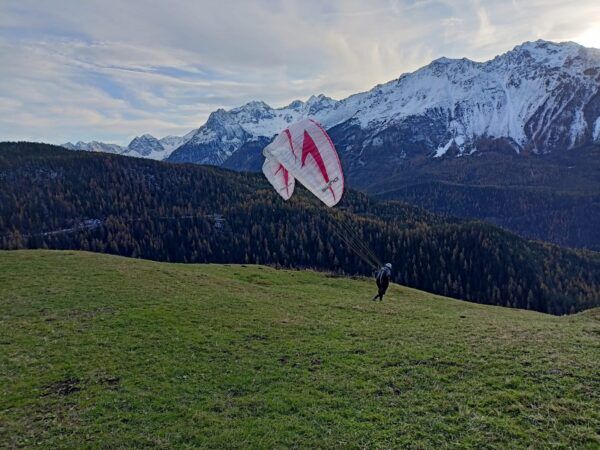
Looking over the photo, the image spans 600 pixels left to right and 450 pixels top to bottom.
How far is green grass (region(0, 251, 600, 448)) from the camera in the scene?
1592cm

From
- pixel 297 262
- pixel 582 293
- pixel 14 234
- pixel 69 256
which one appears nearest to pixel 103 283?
pixel 69 256

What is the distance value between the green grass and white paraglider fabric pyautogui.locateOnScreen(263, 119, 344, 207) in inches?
402

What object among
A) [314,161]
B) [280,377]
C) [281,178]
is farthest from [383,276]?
[280,377]

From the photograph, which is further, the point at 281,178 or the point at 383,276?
the point at 281,178

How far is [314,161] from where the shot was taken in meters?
35.9

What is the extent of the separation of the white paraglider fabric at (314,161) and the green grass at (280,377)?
402 inches

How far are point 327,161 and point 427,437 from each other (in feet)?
79.6

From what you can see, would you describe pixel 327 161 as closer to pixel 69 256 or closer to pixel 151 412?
pixel 151 412

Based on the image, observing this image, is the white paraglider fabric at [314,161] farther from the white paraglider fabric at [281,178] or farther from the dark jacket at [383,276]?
the white paraglider fabric at [281,178]

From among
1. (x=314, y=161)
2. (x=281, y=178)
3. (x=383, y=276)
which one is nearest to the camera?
(x=383, y=276)

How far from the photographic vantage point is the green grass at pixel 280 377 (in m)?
15.9

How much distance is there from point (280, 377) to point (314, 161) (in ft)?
63.9

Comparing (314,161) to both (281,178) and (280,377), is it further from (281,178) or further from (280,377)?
(280,377)

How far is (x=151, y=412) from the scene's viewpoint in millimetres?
18312
